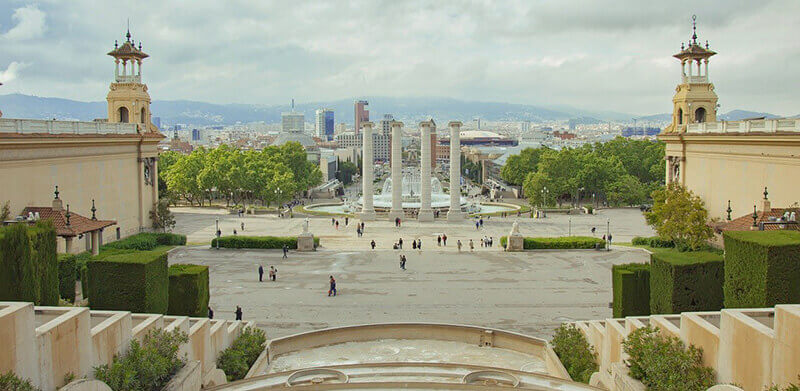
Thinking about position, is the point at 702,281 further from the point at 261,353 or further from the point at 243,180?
the point at 243,180

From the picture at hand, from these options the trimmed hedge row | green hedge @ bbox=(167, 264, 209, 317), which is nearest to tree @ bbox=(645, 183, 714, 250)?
green hedge @ bbox=(167, 264, 209, 317)

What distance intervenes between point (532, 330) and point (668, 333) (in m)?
12.5

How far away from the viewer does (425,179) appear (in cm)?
8138

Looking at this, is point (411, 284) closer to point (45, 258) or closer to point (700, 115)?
point (45, 258)

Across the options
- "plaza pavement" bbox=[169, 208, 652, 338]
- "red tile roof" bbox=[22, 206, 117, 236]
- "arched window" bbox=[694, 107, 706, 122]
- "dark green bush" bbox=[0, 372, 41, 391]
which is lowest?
"plaza pavement" bbox=[169, 208, 652, 338]

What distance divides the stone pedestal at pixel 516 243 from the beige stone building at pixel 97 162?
1102 inches

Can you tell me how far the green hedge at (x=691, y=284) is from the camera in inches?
846

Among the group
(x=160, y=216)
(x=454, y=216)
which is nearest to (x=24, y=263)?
(x=160, y=216)

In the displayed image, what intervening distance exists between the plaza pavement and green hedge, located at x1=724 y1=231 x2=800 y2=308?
1137 centimetres

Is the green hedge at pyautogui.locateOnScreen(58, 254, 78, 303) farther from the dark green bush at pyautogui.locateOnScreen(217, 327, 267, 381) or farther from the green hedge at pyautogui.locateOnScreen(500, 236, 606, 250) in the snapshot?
the green hedge at pyautogui.locateOnScreen(500, 236, 606, 250)

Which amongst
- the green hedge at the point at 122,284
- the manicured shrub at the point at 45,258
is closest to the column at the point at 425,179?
the green hedge at the point at 122,284

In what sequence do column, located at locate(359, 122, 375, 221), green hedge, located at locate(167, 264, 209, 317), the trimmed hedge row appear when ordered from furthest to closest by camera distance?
column, located at locate(359, 122, 375, 221), green hedge, located at locate(167, 264, 209, 317), the trimmed hedge row

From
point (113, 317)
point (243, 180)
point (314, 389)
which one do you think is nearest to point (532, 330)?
point (314, 389)

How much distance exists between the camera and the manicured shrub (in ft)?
58.9
